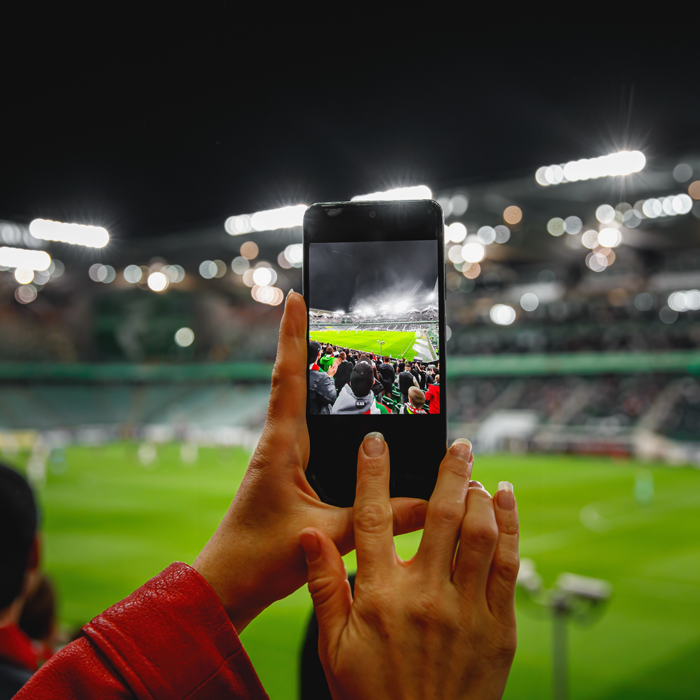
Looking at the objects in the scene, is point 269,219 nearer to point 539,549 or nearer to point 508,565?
point 508,565

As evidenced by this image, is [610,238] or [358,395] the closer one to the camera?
[358,395]

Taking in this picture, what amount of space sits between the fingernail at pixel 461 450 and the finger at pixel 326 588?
0.18 metres

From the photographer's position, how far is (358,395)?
2.79 ft

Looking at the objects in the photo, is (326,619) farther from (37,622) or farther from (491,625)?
(37,622)

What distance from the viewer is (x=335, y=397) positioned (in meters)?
0.85

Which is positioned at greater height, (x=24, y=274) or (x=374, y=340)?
(x=24, y=274)

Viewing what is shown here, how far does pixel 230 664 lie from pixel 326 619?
0.12m

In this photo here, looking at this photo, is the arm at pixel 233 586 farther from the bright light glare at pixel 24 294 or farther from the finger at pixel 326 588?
the bright light glare at pixel 24 294

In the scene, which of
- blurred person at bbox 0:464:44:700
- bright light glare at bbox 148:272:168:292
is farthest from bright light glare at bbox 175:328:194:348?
blurred person at bbox 0:464:44:700

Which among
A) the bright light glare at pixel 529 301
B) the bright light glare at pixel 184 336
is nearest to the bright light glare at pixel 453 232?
the bright light glare at pixel 184 336

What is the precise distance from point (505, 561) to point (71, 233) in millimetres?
1884

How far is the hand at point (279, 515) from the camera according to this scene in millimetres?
725

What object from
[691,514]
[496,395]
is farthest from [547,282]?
[691,514]

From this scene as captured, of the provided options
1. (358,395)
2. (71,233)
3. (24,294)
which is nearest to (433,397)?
(358,395)
